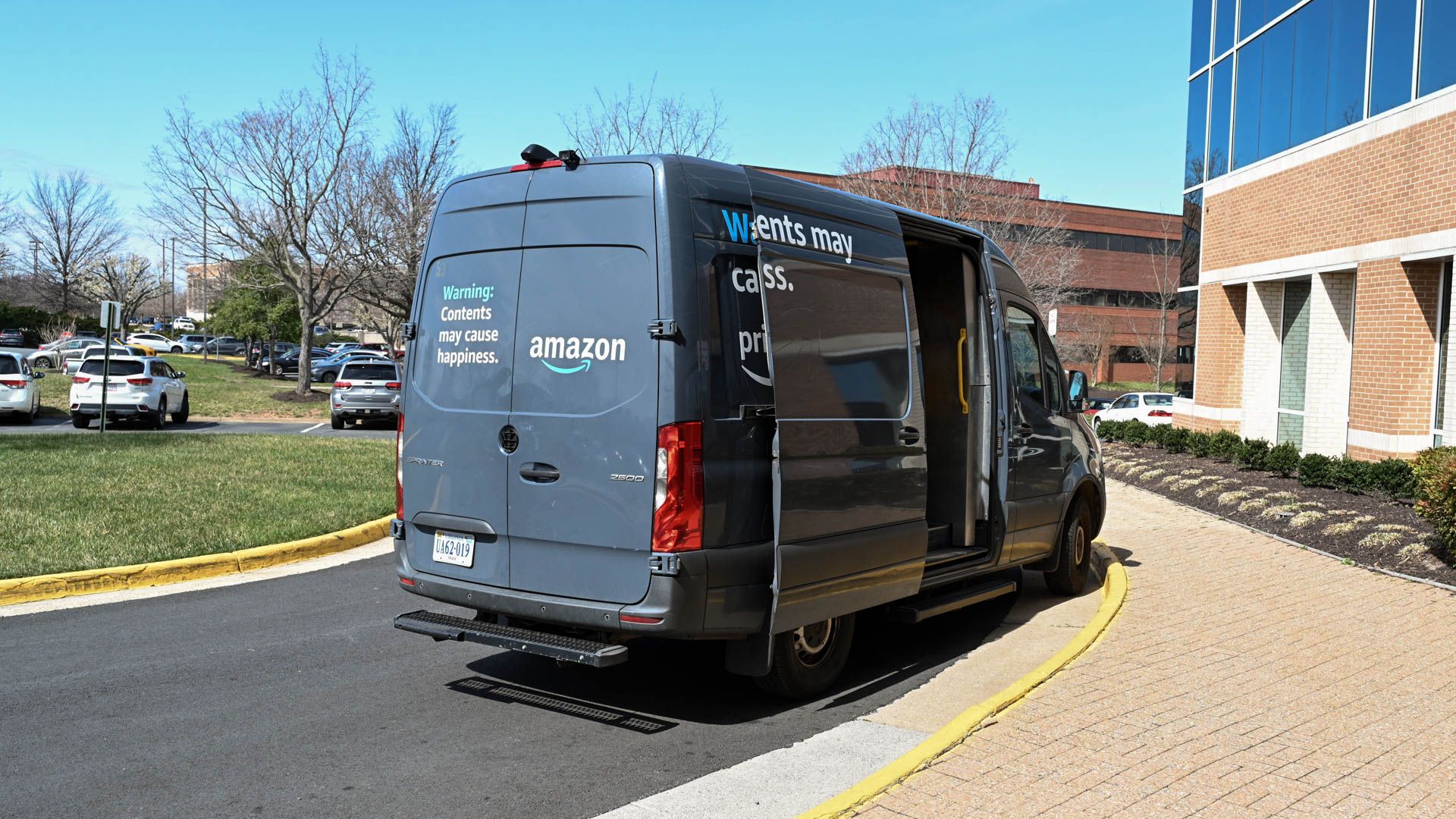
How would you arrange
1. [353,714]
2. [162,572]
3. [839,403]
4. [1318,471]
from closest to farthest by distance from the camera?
[353,714], [839,403], [162,572], [1318,471]

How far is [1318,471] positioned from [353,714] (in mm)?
12227

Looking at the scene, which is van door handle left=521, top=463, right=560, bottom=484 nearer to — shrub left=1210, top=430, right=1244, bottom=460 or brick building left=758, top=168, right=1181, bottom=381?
shrub left=1210, top=430, right=1244, bottom=460

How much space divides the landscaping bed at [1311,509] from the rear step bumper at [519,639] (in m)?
7.28

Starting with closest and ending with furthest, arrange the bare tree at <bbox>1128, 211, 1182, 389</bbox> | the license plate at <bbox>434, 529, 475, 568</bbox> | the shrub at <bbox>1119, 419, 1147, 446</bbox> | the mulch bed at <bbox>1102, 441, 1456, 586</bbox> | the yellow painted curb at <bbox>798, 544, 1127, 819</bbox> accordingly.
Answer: the yellow painted curb at <bbox>798, 544, 1127, 819</bbox> < the license plate at <bbox>434, 529, 475, 568</bbox> < the mulch bed at <bbox>1102, 441, 1456, 586</bbox> < the shrub at <bbox>1119, 419, 1147, 446</bbox> < the bare tree at <bbox>1128, 211, 1182, 389</bbox>

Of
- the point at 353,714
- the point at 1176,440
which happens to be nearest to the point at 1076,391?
the point at 353,714

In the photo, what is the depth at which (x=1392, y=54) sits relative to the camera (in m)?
14.7

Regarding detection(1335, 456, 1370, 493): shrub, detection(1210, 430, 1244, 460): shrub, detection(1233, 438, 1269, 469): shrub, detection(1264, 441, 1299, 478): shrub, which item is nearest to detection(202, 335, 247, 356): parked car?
detection(1210, 430, 1244, 460): shrub

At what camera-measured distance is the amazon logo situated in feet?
16.9

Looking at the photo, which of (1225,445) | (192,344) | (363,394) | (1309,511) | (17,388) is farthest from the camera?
(192,344)

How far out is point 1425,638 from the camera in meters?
7.12

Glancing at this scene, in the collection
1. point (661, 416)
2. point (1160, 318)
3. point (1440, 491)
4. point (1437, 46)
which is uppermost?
point (1437, 46)

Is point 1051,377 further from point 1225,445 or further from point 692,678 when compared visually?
point 1225,445

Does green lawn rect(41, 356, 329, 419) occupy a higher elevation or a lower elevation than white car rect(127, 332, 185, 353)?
lower

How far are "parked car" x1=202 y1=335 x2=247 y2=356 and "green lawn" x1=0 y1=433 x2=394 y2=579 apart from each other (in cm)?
6086
